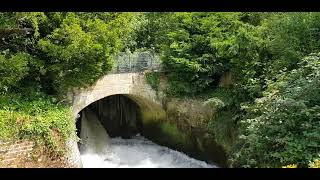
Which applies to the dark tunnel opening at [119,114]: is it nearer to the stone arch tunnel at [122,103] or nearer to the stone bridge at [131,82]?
the stone arch tunnel at [122,103]

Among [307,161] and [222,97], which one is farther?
[222,97]

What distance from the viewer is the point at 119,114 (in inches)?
547

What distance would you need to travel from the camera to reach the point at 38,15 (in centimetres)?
966

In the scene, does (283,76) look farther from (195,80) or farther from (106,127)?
(106,127)

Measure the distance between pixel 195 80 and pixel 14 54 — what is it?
15.0 ft

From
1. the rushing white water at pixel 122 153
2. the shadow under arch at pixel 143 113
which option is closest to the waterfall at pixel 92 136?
the rushing white water at pixel 122 153

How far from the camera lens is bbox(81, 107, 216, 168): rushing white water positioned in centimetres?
1130

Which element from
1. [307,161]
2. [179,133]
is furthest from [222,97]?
[307,161]

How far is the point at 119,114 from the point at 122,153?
80.8 inches

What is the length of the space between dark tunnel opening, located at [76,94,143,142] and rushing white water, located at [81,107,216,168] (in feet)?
1.56

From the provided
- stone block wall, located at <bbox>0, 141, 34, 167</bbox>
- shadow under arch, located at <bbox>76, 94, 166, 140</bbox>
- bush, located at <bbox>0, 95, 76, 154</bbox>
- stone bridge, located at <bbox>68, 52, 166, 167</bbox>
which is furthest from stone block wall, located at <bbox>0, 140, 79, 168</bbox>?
shadow under arch, located at <bbox>76, 94, 166, 140</bbox>

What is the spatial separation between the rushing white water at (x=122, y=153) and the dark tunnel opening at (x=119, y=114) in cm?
48
